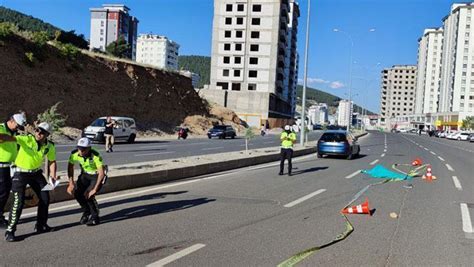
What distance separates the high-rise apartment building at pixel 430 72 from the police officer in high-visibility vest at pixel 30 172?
167m

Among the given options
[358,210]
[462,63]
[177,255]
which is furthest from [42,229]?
[462,63]

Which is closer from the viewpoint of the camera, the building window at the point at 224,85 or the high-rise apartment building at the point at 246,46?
the high-rise apartment building at the point at 246,46

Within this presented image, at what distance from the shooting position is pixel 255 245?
21.0 feet

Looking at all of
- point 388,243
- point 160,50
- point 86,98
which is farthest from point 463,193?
point 160,50

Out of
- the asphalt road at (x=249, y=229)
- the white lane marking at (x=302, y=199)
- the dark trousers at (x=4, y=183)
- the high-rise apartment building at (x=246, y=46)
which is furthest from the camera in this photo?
the high-rise apartment building at (x=246, y=46)

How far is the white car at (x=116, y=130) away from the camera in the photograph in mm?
30719

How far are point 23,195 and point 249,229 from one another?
325 cm

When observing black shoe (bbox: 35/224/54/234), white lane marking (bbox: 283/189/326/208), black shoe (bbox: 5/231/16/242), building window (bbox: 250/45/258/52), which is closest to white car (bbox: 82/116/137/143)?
white lane marking (bbox: 283/189/326/208)

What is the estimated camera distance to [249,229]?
7.40 meters

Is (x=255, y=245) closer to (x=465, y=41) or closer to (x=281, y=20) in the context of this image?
(x=281, y=20)

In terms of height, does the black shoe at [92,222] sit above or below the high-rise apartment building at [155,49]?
below

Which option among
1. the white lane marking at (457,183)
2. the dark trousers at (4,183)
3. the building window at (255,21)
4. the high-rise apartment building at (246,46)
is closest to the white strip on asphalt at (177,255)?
the dark trousers at (4,183)

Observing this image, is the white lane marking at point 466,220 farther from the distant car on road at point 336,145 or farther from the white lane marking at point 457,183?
the distant car on road at point 336,145

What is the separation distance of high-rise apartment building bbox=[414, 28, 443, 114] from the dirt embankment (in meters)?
123
